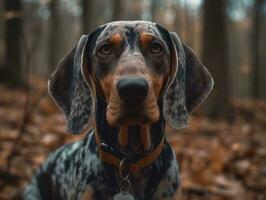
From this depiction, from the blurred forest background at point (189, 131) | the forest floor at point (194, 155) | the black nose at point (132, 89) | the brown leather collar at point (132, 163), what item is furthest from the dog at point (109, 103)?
the blurred forest background at point (189, 131)

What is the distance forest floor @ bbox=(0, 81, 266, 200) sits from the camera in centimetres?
607

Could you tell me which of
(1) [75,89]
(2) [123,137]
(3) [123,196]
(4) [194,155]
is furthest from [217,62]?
(3) [123,196]

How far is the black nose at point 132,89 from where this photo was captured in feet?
11.1

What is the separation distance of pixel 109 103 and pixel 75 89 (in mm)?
622

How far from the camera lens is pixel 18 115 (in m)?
9.98

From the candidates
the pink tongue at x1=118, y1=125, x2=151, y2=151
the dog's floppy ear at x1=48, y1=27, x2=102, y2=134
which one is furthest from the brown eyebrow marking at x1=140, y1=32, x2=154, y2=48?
the pink tongue at x1=118, y1=125, x2=151, y2=151

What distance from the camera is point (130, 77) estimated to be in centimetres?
343

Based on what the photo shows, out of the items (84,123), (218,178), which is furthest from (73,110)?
(218,178)

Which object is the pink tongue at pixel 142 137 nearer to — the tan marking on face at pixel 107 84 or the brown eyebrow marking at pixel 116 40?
the tan marking on face at pixel 107 84

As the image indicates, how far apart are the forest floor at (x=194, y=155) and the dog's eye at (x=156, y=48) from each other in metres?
1.14

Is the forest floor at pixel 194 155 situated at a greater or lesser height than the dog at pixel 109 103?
lesser

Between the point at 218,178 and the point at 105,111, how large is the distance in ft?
9.62

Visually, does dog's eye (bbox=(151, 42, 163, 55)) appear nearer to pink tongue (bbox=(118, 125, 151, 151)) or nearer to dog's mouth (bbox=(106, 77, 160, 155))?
dog's mouth (bbox=(106, 77, 160, 155))

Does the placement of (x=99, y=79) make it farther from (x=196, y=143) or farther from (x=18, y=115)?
(x=18, y=115)
